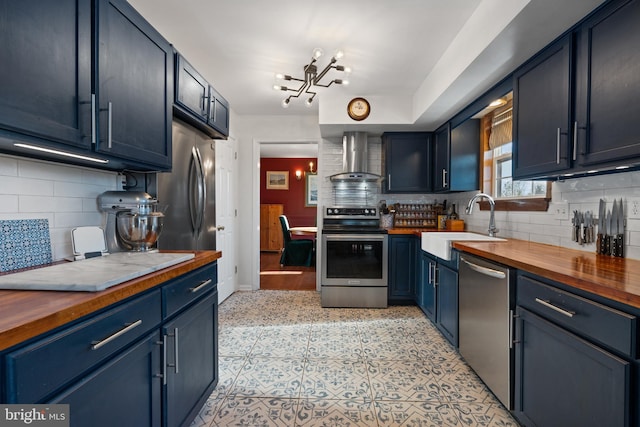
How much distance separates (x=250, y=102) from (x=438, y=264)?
9.20ft

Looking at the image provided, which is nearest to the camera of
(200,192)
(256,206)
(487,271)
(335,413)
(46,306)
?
(46,306)

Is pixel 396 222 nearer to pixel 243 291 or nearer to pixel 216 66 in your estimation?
pixel 243 291

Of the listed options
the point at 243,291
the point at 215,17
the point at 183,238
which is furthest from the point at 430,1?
the point at 243,291

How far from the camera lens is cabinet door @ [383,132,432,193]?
370 centimetres

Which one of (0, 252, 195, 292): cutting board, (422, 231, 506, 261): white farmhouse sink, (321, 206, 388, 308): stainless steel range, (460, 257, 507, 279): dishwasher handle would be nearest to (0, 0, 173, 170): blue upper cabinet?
(0, 252, 195, 292): cutting board

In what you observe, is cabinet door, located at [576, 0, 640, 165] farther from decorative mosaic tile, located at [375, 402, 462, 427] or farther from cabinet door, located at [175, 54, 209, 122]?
cabinet door, located at [175, 54, 209, 122]

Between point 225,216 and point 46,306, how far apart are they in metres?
2.95

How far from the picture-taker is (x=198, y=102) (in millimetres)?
1924

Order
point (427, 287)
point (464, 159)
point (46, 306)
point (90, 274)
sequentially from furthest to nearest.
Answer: point (464, 159) < point (427, 287) < point (90, 274) < point (46, 306)

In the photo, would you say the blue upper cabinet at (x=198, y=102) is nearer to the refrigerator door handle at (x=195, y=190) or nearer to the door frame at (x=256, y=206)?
the refrigerator door handle at (x=195, y=190)

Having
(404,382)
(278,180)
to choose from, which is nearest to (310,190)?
(278,180)

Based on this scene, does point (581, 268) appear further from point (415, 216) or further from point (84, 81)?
point (415, 216)

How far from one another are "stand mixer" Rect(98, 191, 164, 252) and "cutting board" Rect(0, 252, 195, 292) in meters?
0.19

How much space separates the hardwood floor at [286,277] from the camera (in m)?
4.39
